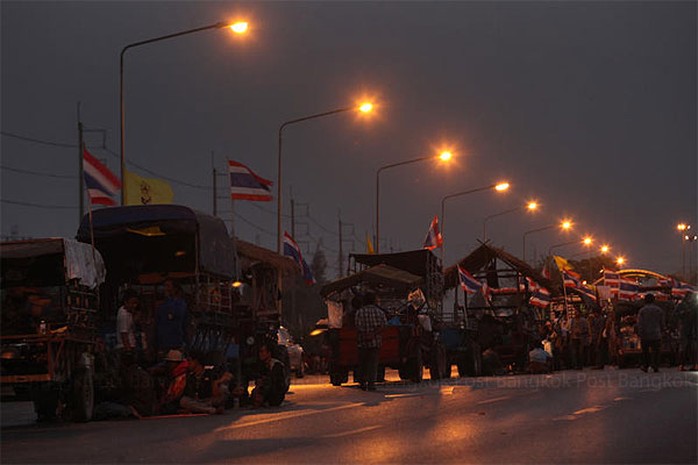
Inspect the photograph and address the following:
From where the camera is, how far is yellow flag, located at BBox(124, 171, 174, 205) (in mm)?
30391

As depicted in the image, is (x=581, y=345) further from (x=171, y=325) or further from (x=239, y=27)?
(x=171, y=325)

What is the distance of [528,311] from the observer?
130ft

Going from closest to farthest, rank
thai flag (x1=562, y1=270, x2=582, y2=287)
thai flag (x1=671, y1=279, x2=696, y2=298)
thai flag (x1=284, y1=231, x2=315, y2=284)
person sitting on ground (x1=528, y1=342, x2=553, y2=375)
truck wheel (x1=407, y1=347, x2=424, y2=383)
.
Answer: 1. truck wheel (x1=407, y1=347, x2=424, y2=383)
2. person sitting on ground (x1=528, y1=342, x2=553, y2=375)
3. thai flag (x1=284, y1=231, x2=315, y2=284)
4. thai flag (x1=562, y1=270, x2=582, y2=287)
5. thai flag (x1=671, y1=279, x2=696, y2=298)

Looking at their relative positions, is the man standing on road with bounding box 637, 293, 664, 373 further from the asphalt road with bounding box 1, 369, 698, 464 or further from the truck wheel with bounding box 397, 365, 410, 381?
the asphalt road with bounding box 1, 369, 698, 464

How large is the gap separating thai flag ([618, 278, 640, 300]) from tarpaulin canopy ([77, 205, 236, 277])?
90.7 feet

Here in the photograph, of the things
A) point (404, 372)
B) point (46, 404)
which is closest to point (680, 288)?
point (404, 372)

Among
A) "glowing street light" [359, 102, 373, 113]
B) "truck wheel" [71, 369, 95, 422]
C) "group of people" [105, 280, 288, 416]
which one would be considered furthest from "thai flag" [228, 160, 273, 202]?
"truck wheel" [71, 369, 95, 422]

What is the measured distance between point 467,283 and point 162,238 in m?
18.5

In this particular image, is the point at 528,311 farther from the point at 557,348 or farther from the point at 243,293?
the point at 243,293

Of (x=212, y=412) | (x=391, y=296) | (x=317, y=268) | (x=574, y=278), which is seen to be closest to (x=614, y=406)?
(x=212, y=412)

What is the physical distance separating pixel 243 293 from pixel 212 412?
7432 millimetres

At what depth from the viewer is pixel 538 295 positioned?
4606cm

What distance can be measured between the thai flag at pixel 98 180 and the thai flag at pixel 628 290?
26.9 m

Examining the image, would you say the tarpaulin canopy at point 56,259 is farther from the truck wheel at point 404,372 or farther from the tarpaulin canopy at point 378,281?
the tarpaulin canopy at point 378,281
